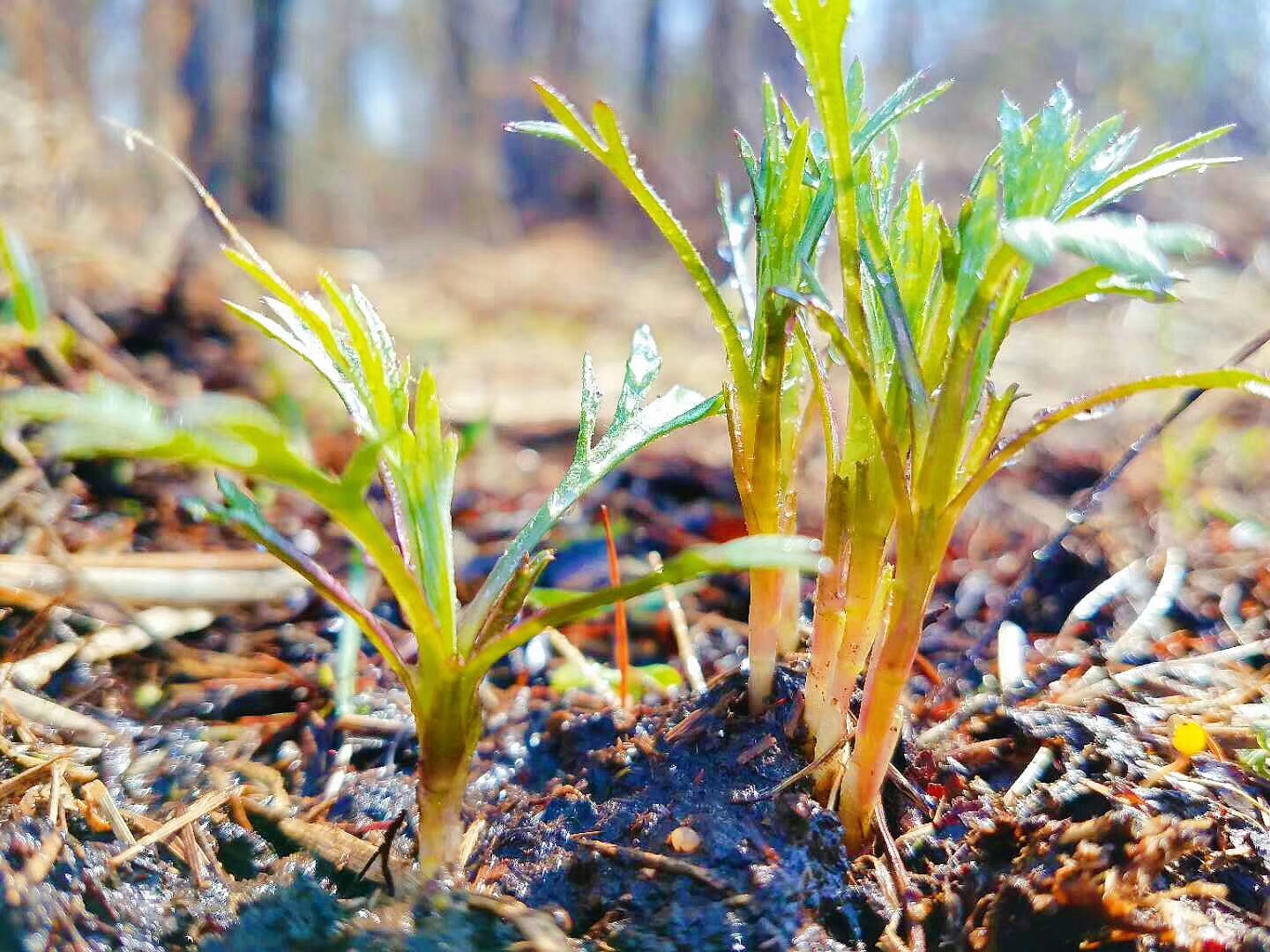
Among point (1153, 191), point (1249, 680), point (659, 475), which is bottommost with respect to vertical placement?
point (1249, 680)

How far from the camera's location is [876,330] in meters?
1.09

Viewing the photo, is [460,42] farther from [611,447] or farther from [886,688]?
[886,688]

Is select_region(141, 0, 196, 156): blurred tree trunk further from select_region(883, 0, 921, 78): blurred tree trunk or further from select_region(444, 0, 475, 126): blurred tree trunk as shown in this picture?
select_region(883, 0, 921, 78): blurred tree trunk

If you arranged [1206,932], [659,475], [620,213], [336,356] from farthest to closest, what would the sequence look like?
[620,213]
[659,475]
[336,356]
[1206,932]

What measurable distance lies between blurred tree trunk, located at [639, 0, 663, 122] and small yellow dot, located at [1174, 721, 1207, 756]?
1780cm

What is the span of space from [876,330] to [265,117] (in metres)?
11.2

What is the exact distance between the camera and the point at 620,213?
1518 cm

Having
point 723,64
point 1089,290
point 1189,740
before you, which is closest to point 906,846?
point 1189,740

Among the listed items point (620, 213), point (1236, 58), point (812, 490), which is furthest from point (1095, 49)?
point (812, 490)

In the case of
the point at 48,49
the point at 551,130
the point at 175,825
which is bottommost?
the point at 175,825

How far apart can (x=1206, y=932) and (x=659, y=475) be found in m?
2.01

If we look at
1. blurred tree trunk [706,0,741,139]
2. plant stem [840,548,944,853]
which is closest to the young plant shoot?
plant stem [840,548,944,853]

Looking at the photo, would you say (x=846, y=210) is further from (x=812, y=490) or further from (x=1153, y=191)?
(x=1153, y=191)

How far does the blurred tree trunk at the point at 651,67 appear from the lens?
57.8 ft
